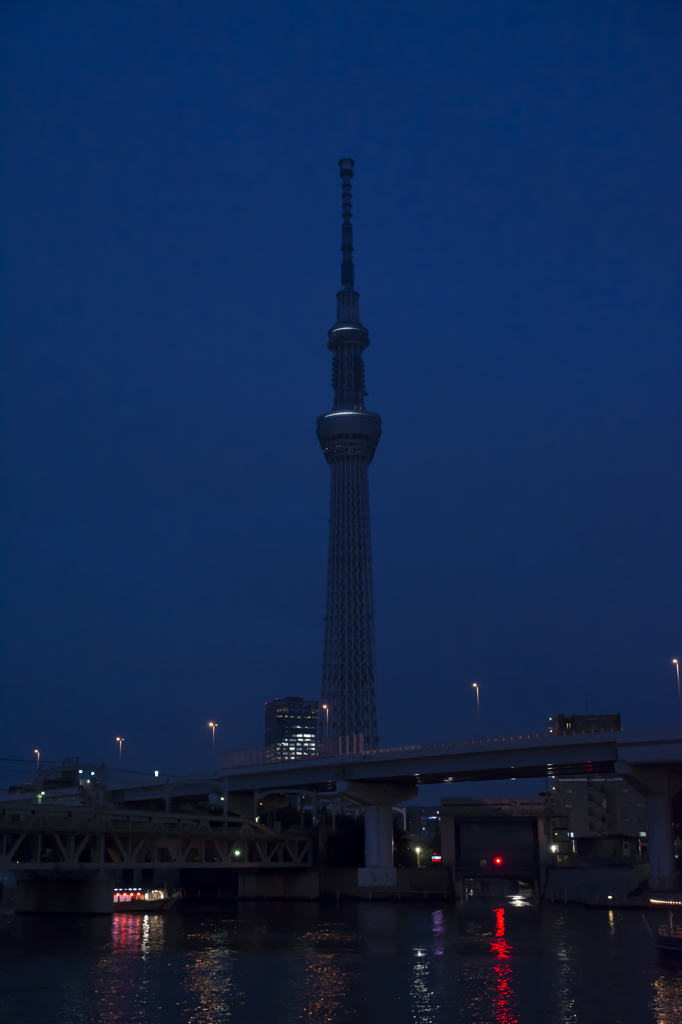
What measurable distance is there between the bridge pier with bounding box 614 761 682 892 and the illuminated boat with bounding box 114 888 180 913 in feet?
168

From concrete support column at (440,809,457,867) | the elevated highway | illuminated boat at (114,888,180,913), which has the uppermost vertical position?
the elevated highway

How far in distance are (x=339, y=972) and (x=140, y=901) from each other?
57.7 m

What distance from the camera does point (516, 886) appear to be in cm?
14200

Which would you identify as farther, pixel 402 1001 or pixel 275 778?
pixel 275 778

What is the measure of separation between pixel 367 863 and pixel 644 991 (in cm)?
7069

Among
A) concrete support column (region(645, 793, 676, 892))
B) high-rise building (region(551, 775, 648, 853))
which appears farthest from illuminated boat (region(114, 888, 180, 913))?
high-rise building (region(551, 775, 648, 853))

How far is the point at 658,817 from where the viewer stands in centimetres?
9031

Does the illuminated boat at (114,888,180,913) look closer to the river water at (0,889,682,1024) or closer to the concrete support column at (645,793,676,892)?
the river water at (0,889,682,1024)

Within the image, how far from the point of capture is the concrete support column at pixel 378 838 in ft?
368

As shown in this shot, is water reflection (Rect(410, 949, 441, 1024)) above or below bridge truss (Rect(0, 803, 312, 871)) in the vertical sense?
below

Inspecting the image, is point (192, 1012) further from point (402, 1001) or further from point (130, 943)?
point (130, 943)

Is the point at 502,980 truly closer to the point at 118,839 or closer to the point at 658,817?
the point at 118,839

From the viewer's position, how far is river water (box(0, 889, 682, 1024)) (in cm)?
4047

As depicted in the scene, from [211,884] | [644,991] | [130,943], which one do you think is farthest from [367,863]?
[644,991]
